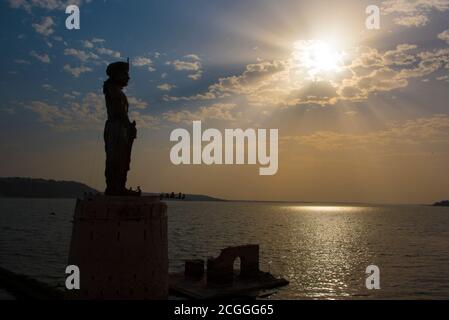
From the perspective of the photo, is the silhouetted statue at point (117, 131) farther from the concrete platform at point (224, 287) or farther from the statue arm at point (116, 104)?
the concrete platform at point (224, 287)

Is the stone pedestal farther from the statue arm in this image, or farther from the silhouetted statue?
the statue arm

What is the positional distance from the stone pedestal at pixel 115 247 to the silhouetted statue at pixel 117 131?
813 mm

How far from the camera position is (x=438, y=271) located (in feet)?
153

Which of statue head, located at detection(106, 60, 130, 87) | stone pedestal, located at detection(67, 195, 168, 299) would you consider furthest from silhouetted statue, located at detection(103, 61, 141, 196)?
stone pedestal, located at detection(67, 195, 168, 299)

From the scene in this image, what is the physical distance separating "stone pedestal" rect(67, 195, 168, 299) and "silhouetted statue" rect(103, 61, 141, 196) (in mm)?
813

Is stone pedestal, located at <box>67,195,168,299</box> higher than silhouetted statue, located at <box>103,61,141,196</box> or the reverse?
the reverse

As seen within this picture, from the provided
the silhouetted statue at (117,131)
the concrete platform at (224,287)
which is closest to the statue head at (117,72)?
the silhouetted statue at (117,131)

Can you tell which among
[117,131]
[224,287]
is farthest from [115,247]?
[224,287]

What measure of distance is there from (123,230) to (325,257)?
53406 mm

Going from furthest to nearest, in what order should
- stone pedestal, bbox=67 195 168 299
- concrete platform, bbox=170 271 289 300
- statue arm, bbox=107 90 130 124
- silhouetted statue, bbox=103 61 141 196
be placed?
concrete platform, bbox=170 271 289 300, statue arm, bbox=107 90 130 124, silhouetted statue, bbox=103 61 141 196, stone pedestal, bbox=67 195 168 299

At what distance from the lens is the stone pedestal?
8.30 m

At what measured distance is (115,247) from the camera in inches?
327

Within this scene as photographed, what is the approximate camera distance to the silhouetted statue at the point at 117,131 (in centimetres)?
933
